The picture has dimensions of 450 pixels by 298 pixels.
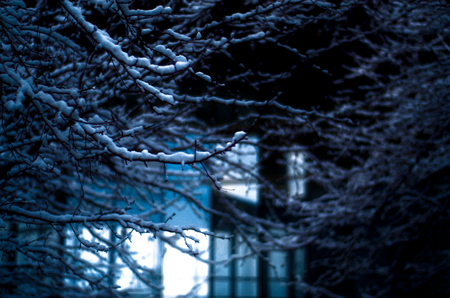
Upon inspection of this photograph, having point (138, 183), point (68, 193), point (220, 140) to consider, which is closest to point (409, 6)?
point (220, 140)

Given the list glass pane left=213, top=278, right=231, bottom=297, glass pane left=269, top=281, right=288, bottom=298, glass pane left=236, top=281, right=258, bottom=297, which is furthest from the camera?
glass pane left=213, top=278, right=231, bottom=297

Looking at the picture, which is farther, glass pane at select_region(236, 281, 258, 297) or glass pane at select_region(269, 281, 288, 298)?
glass pane at select_region(236, 281, 258, 297)

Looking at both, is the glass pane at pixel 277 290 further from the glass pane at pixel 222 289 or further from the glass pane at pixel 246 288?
the glass pane at pixel 222 289

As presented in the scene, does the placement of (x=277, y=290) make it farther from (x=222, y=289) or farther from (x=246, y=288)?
(x=222, y=289)

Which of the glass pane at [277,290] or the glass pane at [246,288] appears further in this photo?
the glass pane at [246,288]

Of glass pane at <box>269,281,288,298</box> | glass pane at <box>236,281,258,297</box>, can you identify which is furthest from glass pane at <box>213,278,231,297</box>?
glass pane at <box>269,281,288,298</box>

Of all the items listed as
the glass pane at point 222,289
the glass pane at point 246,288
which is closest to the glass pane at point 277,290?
the glass pane at point 246,288

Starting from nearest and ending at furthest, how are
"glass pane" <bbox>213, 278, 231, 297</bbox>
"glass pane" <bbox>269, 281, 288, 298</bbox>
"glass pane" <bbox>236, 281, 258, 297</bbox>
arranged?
"glass pane" <bbox>269, 281, 288, 298</bbox>, "glass pane" <bbox>236, 281, 258, 297</bbox>, "glass pane" <bbox>213, 278, 231, 297</bbox>

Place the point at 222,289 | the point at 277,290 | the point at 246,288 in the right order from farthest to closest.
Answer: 1. the point at 222,289
2. the point at 246,288
3. the point at 277,290

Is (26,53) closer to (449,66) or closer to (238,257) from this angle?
(238,257)

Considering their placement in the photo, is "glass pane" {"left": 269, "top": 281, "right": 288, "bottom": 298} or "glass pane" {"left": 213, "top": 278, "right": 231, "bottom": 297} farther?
"glass pane" {"left": 213, "top": 278, "right": 231, "bottom": 297}

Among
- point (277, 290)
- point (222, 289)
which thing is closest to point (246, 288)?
point (222, 289)

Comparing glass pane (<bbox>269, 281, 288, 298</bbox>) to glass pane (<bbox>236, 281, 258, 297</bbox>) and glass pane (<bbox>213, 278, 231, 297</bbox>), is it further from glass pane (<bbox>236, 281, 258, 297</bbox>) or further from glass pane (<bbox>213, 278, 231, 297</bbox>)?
glass pane (<bbox>213, 278, 231, 297</bbox>)

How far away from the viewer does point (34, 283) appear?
356cm
